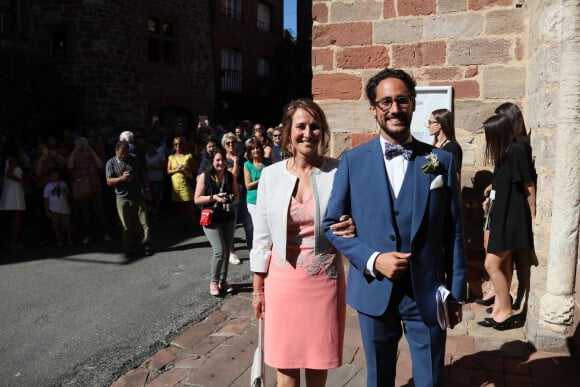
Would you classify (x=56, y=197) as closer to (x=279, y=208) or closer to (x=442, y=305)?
(x=279, y=208)

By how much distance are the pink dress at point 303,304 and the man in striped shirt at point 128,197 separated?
17.1 ft

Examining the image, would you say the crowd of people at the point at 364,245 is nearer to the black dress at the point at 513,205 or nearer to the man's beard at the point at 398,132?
the man's beard at the point at 398,132

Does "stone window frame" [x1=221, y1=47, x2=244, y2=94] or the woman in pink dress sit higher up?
"stone window frame" [x1=221, y1=47, x2=244, y2=94]

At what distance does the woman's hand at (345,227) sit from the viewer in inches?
101

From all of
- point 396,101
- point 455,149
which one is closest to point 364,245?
point 396,101

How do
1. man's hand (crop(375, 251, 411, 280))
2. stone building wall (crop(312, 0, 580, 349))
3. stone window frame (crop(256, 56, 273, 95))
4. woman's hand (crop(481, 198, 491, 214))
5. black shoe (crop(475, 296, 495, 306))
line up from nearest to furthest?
man's hand (crop(375, 251, 411, 280)) < stone building wall (crop(312, 0, 580, 349)) < woman's hand (crop(481, 198, 491, 214)) < black shoe (crop(475, 296, 495, 306)) < stone window frame (crop(256, 56, 273, 95))

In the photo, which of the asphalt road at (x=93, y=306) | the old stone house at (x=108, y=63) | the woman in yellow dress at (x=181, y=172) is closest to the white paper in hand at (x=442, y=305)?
the asphalt road at (x=93, y=306)

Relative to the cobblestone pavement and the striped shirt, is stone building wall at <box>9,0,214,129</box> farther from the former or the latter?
the cobblestone pavement

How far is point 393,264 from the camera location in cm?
236

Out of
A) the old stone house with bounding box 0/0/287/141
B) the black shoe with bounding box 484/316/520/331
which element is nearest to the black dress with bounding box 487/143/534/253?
the black shoe with bounding box 484/316/520/331

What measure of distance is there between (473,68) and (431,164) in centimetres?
325

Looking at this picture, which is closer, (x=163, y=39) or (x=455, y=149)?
(x=455, y=149)

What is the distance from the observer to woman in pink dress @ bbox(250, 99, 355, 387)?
289 centimetres

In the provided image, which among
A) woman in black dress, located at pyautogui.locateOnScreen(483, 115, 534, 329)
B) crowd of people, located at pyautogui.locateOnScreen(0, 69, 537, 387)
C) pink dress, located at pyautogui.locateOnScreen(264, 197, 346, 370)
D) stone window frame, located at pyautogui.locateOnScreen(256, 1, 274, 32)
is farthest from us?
stone window frame, located at pyautogui.locateOnScreen(256, 1, 274, 32)
